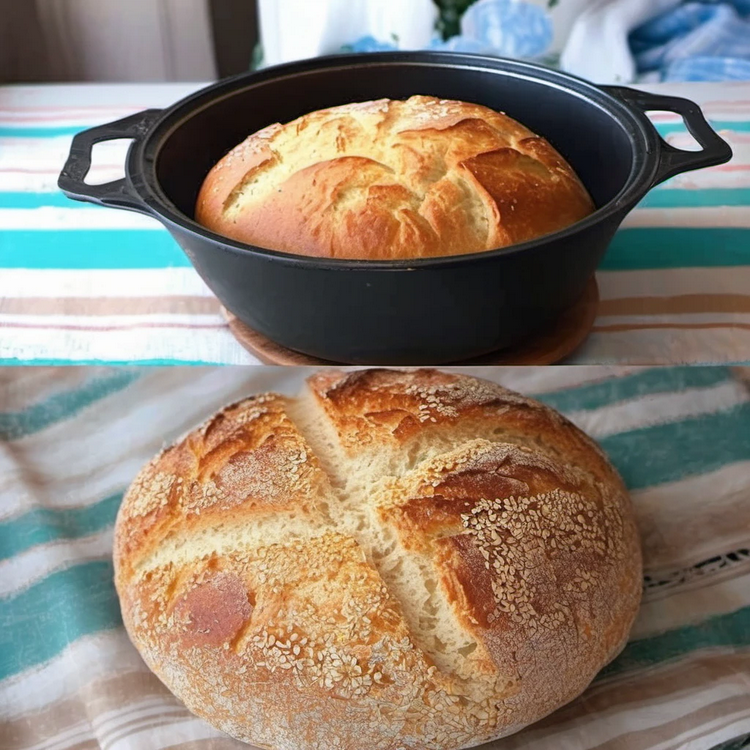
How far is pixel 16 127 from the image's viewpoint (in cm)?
103

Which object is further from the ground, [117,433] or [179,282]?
[179,282]

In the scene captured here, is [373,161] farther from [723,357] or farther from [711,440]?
[711,440]

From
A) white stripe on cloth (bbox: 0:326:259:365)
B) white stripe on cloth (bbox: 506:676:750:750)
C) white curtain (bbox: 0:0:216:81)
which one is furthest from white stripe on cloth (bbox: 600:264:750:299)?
white curtain (bbox: 0:0:216:81)

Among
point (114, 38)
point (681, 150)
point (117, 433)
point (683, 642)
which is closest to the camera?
point (681, 150)

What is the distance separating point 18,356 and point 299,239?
0.88 feet

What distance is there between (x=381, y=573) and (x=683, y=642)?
0.28 metres

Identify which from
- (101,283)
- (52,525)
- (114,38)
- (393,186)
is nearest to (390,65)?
(393,186)

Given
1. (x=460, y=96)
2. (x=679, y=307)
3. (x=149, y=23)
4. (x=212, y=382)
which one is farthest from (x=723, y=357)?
(x=149, y=23)

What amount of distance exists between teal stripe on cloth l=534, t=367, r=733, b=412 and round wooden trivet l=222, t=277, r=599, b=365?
28 centimetres

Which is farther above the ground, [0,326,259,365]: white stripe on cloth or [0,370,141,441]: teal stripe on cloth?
[0,326,259,365]: white stripe on cloth

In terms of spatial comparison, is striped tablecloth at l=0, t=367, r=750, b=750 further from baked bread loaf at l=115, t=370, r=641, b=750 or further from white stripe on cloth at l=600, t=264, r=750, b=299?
white stripe on cloth at l=600, t=264, r=750, b=299

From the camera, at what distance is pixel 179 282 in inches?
31.2

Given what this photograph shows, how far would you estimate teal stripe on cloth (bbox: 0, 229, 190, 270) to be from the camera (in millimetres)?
797

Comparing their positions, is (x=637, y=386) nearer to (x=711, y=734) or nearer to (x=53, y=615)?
(x=711, y=734)
